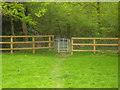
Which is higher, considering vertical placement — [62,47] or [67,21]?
[67,21]

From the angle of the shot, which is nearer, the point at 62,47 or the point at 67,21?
the point at 62,47

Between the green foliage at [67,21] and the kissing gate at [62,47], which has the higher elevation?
the green foliage at [67,21]

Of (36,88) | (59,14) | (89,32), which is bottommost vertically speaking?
(36,88)

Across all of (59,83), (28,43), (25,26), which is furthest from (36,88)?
(25,26)

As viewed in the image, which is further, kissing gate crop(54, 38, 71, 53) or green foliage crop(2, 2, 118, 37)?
green foliage crop(2, 2, 118, 37)

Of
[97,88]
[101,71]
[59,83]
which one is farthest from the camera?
[101,71]

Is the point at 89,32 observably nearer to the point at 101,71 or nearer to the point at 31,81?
the point at 101,71

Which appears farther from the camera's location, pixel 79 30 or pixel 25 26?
pixel 79 30

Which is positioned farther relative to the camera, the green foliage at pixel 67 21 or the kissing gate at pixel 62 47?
the green foliage at pixel 67 21

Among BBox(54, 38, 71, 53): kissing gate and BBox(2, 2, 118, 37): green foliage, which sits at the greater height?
BBox(2, 2, 118, 37): green foliage

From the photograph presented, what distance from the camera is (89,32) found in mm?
20516

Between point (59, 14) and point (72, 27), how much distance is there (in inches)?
71.6

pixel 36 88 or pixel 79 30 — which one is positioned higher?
pixel 79 30

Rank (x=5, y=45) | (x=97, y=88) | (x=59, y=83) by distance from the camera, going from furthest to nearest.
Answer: (x=5, y=45) → (x=59, y=83) → (x=97, y=88)
